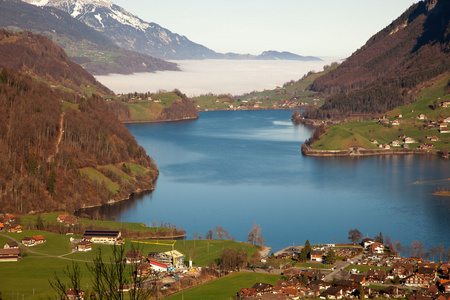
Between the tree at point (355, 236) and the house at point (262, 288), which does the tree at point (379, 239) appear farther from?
the house at point (262, 288)

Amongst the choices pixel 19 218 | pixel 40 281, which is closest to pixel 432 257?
pixel 40 281

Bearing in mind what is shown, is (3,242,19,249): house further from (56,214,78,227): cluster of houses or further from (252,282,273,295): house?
(252,282,273,295): house

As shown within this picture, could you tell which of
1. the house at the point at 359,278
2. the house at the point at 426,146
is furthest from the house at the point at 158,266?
the house at the point at 426,146

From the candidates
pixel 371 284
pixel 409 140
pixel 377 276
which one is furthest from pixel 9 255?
pixel 409 140

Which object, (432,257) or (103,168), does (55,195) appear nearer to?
(103,168)

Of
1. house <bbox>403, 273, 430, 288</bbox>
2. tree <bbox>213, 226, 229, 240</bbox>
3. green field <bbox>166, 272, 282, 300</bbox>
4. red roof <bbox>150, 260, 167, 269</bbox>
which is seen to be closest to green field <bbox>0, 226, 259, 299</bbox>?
red roof <bbox>150, 260, 167, 269</bbox>

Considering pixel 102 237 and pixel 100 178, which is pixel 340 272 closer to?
pixel 102 237

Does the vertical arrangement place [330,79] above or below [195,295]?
above
